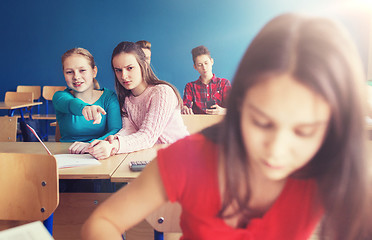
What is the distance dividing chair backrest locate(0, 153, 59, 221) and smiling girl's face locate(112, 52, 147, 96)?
0.76 meters

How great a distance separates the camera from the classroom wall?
5.64 meters

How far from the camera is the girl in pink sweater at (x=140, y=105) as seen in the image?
1.75 m

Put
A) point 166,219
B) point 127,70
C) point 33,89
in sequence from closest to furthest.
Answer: point 166,219 < point 127,70 < point 33,89

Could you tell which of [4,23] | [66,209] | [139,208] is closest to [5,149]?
[66,209]

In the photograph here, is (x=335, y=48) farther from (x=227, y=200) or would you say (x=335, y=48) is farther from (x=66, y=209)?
(x=66, y=209)

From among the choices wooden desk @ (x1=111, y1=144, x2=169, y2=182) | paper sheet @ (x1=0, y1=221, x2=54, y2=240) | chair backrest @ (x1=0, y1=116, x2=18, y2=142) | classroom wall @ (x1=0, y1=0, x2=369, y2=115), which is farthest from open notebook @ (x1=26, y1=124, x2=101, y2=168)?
classroom wall @ (x1=0, y1=0, x2=369, y2=115)

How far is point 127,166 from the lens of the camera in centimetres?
149

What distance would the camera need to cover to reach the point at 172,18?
225 inches

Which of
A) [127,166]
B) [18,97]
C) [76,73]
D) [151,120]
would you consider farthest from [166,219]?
[18,97]

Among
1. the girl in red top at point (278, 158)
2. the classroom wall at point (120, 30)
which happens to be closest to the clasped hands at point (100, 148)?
the girl in red top at point (278, 158)

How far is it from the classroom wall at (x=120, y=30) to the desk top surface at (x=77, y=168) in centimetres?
400

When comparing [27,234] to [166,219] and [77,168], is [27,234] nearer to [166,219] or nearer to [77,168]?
[166,219]

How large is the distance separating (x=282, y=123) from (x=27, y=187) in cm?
117

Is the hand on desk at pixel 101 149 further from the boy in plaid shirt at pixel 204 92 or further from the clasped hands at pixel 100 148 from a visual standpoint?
the boy in plaid shirt at pixel 204 92
